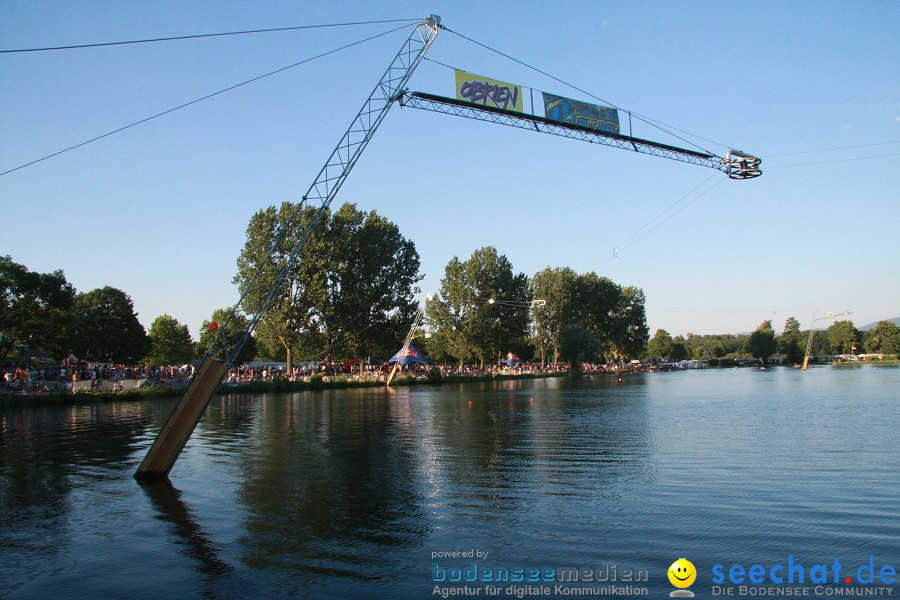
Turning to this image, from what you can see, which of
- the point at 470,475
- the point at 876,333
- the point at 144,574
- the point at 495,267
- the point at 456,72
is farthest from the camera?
the point at 876,333

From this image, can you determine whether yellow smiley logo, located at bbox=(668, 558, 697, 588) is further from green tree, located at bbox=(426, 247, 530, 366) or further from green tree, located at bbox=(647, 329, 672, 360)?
green tree, located at bbox=(647, 329, 672, 360)

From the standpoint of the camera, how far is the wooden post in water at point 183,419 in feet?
44.1

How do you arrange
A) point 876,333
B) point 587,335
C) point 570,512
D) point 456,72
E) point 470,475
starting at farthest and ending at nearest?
point 876,333 → point 587,335 → point 456,72 → point 470,475 → point 570,512

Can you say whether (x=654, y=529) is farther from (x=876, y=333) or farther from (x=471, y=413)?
(x=876, y=333)

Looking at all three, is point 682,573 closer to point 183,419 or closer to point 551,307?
point 183,419

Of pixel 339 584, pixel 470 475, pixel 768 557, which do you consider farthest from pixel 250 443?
pixel 768 557

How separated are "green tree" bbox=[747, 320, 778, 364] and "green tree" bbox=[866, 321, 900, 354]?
24181 mm

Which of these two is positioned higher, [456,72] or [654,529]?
[456,72]

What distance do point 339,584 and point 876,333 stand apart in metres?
199

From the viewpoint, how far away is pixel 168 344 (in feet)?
360

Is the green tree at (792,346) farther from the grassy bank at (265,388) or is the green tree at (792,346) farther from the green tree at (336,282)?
the green tree at (336,282)

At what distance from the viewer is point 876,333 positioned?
6634 inches

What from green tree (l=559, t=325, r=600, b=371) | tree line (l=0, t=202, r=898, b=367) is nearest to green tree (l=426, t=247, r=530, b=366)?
tree line (l=0, t=202, r=898, b=367)

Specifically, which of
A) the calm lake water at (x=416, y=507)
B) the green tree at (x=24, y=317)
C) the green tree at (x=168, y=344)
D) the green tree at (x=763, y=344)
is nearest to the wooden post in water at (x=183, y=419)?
the calm lake water at (x=416, y=507)
